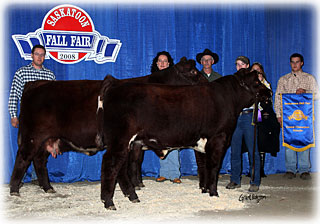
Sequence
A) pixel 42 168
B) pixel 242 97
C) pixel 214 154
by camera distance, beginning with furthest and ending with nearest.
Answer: pixel 42 168
pixel 242 97
pixel 214 154

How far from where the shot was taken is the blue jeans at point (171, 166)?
6457 mm

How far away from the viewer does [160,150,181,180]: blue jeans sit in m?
6.46

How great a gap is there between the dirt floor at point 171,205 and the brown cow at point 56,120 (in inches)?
25.2

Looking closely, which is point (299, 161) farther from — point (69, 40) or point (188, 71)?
point (69, 40)

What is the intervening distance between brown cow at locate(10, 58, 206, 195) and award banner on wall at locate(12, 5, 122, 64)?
159 cm

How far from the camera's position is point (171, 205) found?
4652 mm

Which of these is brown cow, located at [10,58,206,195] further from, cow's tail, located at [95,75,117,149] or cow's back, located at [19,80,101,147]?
cow's tail, located at [95,75,117,149]

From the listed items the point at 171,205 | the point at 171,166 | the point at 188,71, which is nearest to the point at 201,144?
the point at 171,205

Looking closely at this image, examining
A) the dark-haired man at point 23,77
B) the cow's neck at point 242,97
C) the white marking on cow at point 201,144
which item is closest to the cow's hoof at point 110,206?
the white marking on cow at point 201,144

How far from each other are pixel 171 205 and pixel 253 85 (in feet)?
6.42

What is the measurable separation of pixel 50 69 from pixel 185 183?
301cm

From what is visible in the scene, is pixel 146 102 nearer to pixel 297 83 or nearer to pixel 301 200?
pixel 301 200

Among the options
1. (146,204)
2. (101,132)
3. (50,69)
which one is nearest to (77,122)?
(101,132)

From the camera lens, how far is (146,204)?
4.68 metres
